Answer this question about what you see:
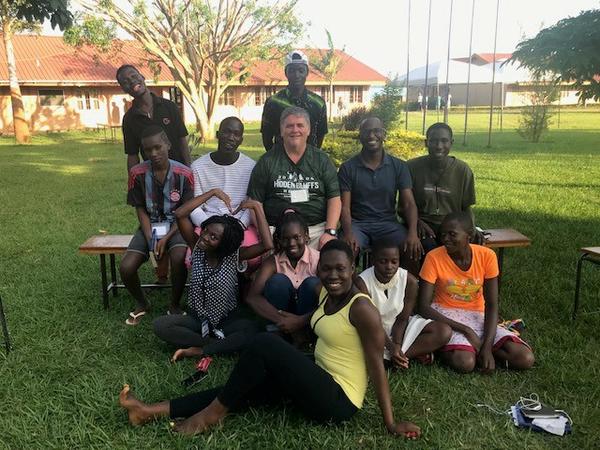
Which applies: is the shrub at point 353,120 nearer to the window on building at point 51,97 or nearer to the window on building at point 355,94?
the window on building at point 51,97

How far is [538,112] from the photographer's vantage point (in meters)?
19.1

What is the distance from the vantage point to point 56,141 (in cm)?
2209

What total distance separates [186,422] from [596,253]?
10.8 ft

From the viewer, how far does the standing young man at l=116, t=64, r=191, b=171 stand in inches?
197

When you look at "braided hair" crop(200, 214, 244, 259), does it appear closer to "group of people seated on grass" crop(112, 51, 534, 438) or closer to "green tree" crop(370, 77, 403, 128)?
"group of people seated on grass" crop(112, 51, 534, 438)

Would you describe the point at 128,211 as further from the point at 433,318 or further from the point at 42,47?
the point at 42,47

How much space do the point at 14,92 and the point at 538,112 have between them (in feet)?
63.0

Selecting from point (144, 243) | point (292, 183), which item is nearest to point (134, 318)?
point (144, 243)

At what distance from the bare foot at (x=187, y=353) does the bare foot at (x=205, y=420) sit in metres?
0.92

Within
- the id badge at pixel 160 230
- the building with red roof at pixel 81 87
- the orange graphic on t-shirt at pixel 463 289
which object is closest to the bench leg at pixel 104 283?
the id badge at pixel 160 230

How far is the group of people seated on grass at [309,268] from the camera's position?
2.89 m

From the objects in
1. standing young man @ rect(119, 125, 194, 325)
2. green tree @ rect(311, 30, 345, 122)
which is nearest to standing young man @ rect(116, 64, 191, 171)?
standing young man @ rect(119, 125, 194, 325)

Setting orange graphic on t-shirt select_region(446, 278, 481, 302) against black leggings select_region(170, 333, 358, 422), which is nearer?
black leggings select_region(170, 333, 358, 422)

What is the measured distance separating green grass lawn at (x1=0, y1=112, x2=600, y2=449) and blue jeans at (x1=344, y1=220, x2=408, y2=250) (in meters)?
1.14
